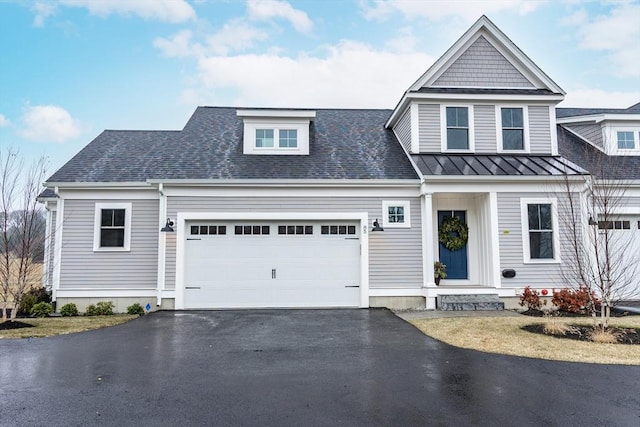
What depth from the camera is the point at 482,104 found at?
1212cm

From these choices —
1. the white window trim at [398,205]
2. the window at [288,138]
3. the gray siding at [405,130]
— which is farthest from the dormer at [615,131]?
the window at [288,138]

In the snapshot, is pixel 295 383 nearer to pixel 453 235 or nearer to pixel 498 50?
pixel 453 235

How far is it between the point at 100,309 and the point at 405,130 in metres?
10.6

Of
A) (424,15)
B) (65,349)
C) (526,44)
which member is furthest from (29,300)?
(526,44)

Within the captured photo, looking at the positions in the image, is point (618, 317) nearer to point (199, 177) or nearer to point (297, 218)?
point (297, 218)

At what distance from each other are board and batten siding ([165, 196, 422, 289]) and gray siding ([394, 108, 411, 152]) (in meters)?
2.74

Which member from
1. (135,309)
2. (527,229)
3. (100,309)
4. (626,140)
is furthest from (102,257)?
(626,140)

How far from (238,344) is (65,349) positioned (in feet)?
9.31

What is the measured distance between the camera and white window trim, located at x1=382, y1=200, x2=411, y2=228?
10836mm

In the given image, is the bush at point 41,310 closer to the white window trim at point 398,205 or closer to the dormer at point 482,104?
the white window trim at point 398,205

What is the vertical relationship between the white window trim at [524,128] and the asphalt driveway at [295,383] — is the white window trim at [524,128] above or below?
above

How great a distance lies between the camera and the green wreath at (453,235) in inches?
460

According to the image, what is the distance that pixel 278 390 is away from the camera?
442cm

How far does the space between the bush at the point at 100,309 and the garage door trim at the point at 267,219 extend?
1909mm
